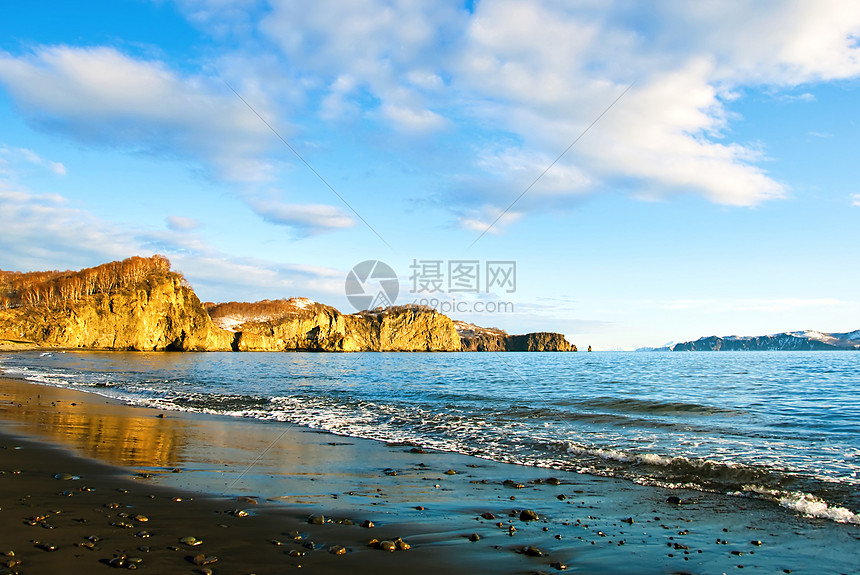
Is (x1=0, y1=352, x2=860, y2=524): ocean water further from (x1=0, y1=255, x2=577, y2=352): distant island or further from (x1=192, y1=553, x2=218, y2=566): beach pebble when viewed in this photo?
(x1=0, y1=255, x2=577, y2=352): distant island

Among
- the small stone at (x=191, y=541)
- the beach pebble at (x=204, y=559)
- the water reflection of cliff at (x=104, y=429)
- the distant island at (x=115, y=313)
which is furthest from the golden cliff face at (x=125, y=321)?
the beach pebble at (x=204, y=559)

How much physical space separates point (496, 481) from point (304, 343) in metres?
194

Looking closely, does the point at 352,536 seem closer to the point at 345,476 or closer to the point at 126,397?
the point at 345,476

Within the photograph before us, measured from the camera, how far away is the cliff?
9588 centimetres

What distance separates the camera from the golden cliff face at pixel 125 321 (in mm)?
95375

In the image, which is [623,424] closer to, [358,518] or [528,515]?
[528,515]

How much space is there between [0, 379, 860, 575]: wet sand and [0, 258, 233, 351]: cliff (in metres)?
109

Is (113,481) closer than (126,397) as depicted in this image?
Yes

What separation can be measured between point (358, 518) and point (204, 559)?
2132mm

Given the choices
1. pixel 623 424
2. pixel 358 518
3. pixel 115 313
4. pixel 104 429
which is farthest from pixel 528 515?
pixel 115 313

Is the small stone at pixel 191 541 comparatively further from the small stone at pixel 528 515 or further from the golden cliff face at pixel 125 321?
the golden cliff face at pixel 125 321

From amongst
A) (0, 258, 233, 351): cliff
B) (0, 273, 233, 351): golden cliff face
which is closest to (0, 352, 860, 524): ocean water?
(0, 273, 233, 351): golden cliff face

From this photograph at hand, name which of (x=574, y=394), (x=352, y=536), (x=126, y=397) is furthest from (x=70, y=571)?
(x=574, y=394)

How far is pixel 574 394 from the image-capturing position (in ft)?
80.0
